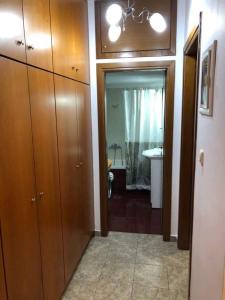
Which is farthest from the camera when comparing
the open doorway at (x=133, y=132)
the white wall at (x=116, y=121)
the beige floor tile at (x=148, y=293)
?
the white wall at (x=116, y=121)

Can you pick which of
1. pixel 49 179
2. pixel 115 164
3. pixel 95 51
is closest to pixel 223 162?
pixel 49 179

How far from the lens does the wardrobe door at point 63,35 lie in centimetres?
189

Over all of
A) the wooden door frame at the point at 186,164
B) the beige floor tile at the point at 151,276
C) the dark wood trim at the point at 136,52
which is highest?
the dark wood trim at the point at 136,52

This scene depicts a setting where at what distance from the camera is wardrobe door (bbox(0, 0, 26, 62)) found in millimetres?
1229

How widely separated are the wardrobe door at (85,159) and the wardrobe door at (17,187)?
1009mm

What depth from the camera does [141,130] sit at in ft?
15.4

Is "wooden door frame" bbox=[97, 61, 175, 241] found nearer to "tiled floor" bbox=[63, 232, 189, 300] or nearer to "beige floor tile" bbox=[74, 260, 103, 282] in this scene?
"tiled floor" bbox=[63, 232, 189, 300]

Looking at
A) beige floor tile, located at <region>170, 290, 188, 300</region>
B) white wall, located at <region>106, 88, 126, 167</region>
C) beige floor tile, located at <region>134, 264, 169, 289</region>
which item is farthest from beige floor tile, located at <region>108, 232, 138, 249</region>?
white wall, located at <region>106, 88, 126, 167</region>

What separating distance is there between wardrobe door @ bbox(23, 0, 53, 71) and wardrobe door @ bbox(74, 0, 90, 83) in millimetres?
613

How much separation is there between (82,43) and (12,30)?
132cm

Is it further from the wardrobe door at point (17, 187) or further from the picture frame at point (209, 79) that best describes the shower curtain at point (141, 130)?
the wardrobe door at point (17, 187)

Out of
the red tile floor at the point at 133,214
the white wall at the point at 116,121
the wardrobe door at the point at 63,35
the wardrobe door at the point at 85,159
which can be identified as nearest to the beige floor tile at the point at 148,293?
the wardrobe door at the point at 85,159

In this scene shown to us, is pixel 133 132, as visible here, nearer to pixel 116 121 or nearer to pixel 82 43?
pixel 116 121

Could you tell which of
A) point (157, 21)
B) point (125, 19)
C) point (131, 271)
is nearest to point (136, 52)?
point (125, 19)
